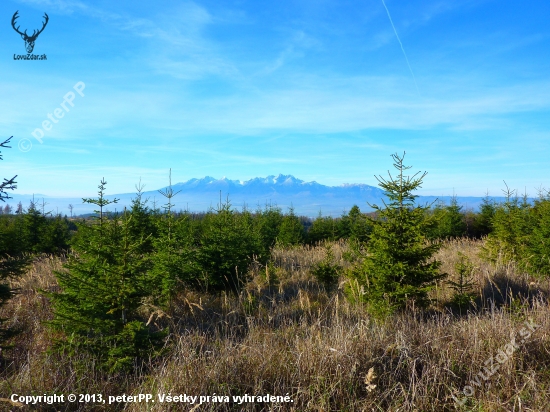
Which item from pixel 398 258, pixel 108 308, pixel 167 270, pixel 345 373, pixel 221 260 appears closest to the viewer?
pixel 345 373

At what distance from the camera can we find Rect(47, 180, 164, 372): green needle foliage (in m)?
3.86

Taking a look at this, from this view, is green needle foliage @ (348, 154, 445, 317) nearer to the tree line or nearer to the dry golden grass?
the tree line

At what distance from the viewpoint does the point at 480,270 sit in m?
8.17

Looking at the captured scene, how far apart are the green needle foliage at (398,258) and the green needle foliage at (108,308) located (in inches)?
116

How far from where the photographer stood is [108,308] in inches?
163

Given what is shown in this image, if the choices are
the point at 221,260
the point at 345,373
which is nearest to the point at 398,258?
the point at 345,373

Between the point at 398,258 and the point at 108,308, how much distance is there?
401cm

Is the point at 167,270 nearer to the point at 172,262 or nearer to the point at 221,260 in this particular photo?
the point at 172,262

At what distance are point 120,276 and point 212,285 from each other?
357 cm

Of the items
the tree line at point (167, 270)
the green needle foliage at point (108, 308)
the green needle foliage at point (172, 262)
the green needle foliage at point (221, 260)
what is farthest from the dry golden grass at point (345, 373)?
the green needle foliage at point (221, 260)

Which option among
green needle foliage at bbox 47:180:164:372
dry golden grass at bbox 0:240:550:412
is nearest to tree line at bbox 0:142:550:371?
green needle foliage at bbox 47:180:164:372

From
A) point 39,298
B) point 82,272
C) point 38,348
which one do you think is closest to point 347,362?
point 82,272

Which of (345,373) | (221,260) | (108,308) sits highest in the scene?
(221,260)

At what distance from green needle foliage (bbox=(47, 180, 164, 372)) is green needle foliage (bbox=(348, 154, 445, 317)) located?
116 inches
